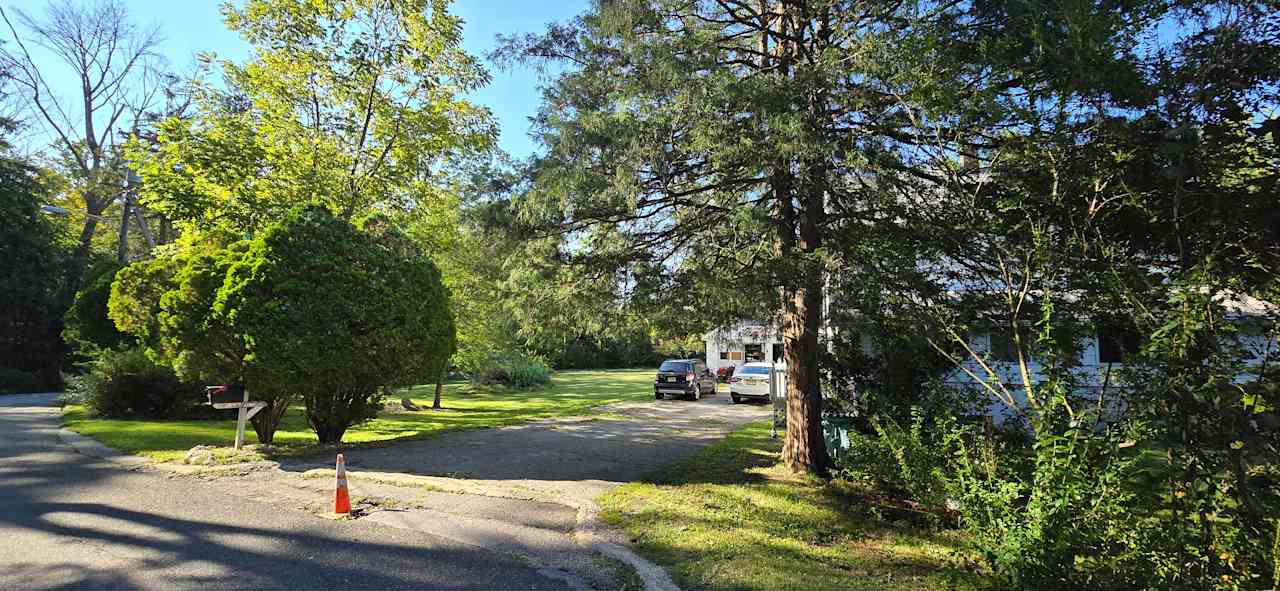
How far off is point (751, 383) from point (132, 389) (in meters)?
17.6

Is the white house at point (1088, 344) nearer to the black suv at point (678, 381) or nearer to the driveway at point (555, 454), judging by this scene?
the driveway at point (555, 454)

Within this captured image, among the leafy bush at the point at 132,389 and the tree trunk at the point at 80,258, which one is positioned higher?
the tree trunk at the point at 80,258

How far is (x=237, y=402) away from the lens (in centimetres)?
991

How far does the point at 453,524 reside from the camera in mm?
6102

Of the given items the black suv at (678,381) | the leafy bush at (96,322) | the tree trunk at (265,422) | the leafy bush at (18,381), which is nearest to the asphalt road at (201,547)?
the tree trunk at (265,422)

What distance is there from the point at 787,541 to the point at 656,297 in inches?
120

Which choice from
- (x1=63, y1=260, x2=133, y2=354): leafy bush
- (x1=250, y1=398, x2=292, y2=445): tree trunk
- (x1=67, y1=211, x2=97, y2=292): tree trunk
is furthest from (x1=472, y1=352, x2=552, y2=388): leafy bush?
(x1=67, y1=211, x2=97, y2=292): tree trunk

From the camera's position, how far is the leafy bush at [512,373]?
94.8 ft

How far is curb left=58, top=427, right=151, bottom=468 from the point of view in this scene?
29.5 feet

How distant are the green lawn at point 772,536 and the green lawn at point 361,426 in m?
6.52

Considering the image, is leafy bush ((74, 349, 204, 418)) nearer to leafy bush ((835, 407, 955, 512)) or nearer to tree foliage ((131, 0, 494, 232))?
tree foliage ((131, 0, 494, 232))

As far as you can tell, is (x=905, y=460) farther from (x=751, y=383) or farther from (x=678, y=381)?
(x=678, y=381)

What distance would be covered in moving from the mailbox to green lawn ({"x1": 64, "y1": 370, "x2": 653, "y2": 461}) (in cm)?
94

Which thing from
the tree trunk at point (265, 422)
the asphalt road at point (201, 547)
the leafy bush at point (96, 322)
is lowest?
the asphalt road at point (201, 547)
